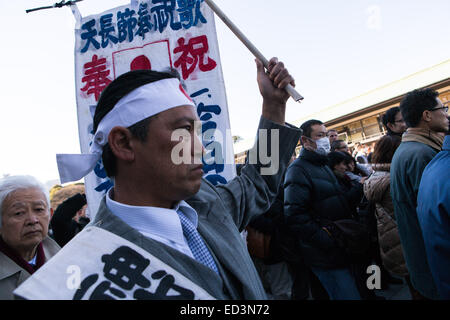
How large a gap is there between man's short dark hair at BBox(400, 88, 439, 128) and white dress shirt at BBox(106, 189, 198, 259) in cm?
229

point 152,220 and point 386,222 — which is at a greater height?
point 152,220

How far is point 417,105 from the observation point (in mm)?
2324

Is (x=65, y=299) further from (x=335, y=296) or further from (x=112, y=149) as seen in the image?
(x=335, y=296)

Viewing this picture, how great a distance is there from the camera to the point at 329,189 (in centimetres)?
263

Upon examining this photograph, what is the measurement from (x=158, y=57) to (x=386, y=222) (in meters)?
2.57

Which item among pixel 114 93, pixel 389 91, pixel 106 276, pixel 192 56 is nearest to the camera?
pixel 106 276

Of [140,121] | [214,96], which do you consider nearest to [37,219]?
[140,121]

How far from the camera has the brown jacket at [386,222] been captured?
2.56m

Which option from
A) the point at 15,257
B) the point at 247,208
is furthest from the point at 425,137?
the point at 15,257

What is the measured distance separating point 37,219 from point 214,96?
1473mm

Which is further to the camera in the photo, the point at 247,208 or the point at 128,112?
the point at 247,208

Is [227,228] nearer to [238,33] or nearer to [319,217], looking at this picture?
[238,33]

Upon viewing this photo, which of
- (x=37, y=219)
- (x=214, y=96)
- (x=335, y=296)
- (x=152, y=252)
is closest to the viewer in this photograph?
(x=152, y=252)

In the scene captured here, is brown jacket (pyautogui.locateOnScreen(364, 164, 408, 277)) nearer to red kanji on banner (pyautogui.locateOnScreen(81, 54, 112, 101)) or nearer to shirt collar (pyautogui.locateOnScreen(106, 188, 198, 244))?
shirt collar (pyautogui.locateOnScreen(106, 188, 198, 244))
